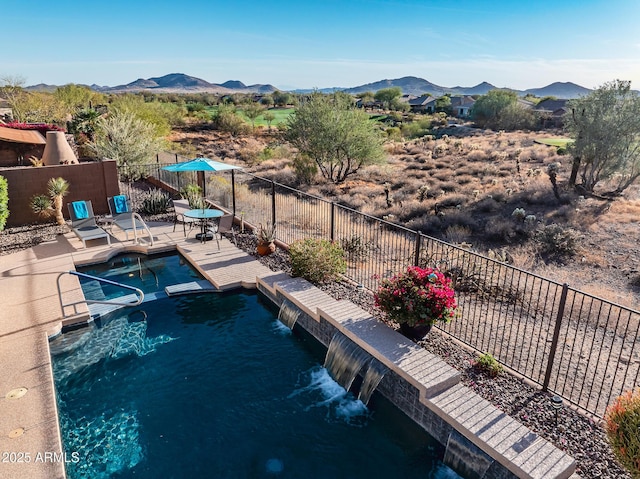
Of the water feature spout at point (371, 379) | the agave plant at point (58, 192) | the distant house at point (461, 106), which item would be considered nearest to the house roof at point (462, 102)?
the distant house at point (461, 106)

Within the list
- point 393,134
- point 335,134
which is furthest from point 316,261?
point 393,134

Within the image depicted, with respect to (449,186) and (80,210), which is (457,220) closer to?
(449,186)

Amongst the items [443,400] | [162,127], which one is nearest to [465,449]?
[443,400]

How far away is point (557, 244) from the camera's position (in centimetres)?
1298

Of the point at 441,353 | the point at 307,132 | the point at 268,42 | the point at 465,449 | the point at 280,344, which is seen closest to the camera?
the point at 465,449

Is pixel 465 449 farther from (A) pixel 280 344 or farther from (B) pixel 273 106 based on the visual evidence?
(B) pixel 273 106

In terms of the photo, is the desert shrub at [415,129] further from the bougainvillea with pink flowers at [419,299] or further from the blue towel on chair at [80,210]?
the bougainvillea with pink flowers at [419,299]

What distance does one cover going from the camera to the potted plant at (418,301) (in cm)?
595

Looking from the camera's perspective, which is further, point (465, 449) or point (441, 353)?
point (441, 353)

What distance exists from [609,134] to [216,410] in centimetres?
2130

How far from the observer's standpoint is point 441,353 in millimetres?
5973

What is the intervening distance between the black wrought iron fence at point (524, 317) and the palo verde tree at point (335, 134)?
954 cm

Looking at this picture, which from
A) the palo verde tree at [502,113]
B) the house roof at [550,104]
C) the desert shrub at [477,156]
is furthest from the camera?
the house roof at [550,104]

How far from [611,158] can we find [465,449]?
66.4 ft
